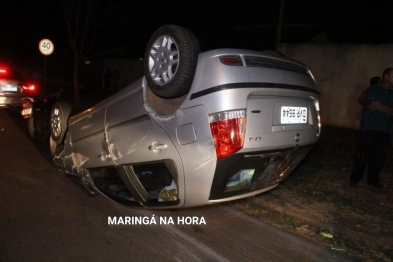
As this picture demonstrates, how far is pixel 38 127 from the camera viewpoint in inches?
273

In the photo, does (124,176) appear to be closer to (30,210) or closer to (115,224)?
(115,224)

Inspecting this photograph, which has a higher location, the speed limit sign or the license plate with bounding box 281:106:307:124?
the speed limit sign

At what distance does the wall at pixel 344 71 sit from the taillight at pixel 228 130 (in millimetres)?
7867

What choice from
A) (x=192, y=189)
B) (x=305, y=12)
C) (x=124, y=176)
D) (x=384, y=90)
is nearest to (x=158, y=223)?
(x=124, y=176)

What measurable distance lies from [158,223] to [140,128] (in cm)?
123

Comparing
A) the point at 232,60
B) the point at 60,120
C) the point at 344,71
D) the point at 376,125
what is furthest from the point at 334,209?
the point at 344,71

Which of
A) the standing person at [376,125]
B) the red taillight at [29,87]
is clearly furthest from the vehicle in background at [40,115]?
the standing person at [376,125]

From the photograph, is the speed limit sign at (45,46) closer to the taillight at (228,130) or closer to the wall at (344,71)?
the wall at (344,71)

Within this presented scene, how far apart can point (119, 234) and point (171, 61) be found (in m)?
1.90

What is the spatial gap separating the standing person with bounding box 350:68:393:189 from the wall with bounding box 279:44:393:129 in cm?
497

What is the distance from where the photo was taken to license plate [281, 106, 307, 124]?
303 centimetres

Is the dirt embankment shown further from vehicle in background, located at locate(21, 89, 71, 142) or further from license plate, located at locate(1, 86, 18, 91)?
license plate, located at locate(1, 86, 18, 91)

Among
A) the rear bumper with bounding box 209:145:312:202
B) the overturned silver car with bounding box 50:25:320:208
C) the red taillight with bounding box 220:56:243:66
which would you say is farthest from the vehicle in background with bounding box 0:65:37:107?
the red taillight with bounding box 220:56:243:66

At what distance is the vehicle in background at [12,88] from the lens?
33.7 feet
